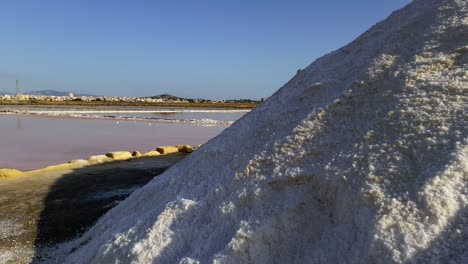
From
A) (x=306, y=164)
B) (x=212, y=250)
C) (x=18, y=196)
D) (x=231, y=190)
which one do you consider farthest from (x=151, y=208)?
(x=18, y=196)

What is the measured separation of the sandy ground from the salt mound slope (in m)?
0.59

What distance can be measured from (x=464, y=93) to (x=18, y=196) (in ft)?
17.4

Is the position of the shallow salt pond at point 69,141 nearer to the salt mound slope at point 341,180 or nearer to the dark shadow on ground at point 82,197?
the dark shadow on ground at point 82,197

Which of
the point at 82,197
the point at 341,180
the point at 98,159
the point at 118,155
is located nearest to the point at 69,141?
the point at 118,155

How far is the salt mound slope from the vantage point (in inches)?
81.7

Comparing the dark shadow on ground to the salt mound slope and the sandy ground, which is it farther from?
the salt mound slope

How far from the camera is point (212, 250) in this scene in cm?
251

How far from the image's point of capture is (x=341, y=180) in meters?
2.47

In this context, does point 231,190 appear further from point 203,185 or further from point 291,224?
point 291,224

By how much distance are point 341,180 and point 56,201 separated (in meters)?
4.17

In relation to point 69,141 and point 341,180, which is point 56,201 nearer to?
point 341,180

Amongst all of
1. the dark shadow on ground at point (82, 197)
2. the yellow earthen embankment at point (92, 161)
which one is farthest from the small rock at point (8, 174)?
the dark shadow on ground at point (82, 197)

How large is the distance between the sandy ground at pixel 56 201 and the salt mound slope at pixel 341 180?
59cm

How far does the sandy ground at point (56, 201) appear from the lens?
162 inches
